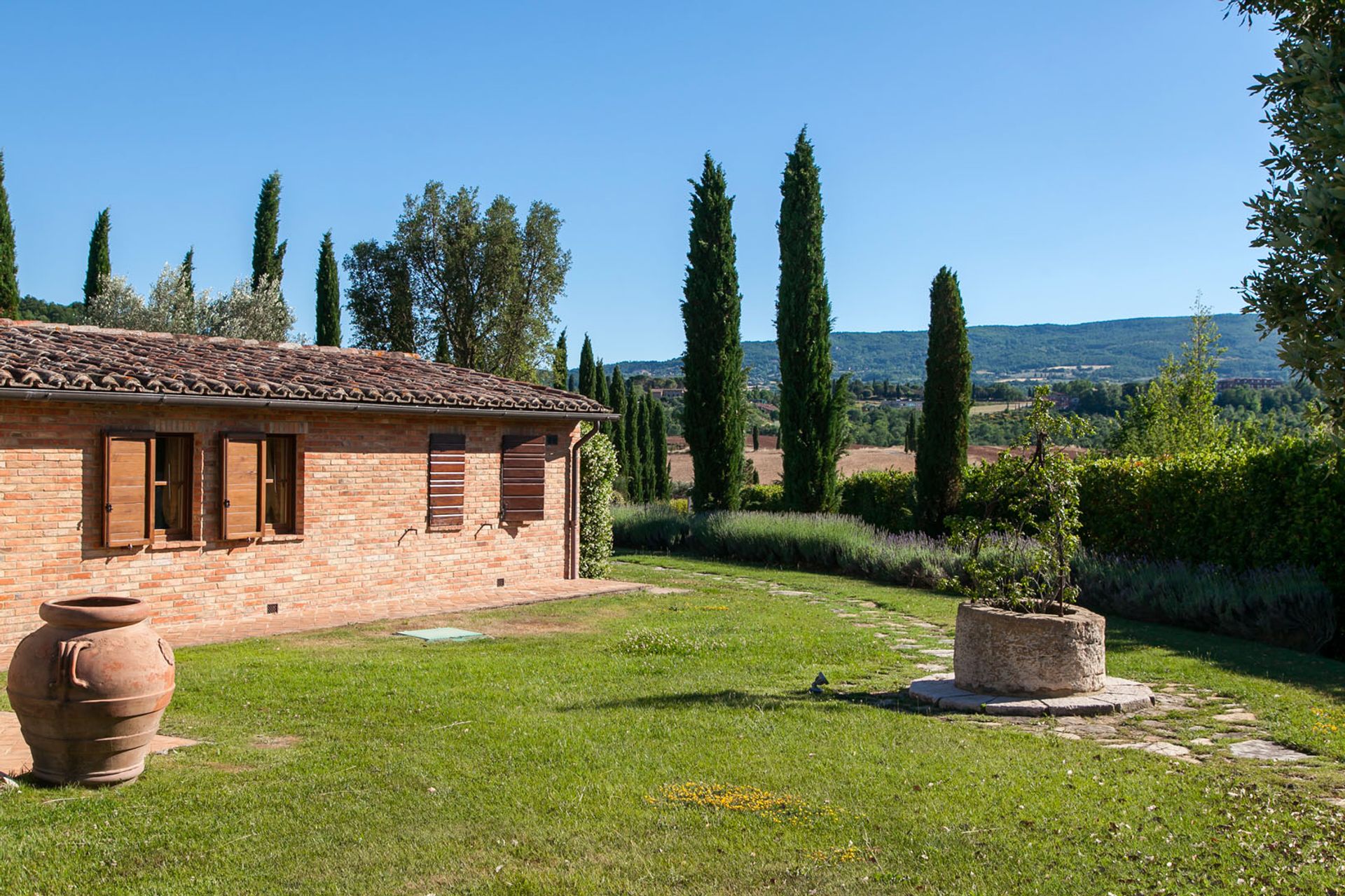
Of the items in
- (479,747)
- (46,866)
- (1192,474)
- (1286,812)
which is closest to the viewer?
(46,866)

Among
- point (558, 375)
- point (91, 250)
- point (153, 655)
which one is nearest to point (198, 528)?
point (153, 655)

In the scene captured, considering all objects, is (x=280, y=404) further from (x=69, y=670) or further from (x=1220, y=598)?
(x=1220, y=598)

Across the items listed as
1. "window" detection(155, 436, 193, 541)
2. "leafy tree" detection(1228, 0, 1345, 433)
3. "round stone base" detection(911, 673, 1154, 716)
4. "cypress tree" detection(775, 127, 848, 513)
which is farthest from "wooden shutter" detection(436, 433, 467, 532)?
"cypress tree" detection(775, 127, 848, 513)

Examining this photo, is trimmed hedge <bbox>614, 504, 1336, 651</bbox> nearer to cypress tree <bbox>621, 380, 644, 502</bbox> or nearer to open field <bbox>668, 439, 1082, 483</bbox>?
cypress tree <bbox>621, 380, 644, 502</bbox>

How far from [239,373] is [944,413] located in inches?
586

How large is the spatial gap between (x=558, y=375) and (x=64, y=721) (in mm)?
31326

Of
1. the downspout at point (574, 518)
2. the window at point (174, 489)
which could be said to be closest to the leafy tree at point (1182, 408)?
the downspout at point (574, 518)

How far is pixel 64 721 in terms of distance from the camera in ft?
19.0

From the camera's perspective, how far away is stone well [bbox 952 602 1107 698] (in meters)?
8.37


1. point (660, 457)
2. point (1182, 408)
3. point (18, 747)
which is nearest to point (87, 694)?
point (18, 747)

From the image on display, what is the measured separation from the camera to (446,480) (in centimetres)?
1481

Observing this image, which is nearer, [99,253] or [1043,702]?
[1043,702]

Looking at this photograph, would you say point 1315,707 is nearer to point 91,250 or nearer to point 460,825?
point 460,825

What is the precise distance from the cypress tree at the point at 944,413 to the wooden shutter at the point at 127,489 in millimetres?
15828
